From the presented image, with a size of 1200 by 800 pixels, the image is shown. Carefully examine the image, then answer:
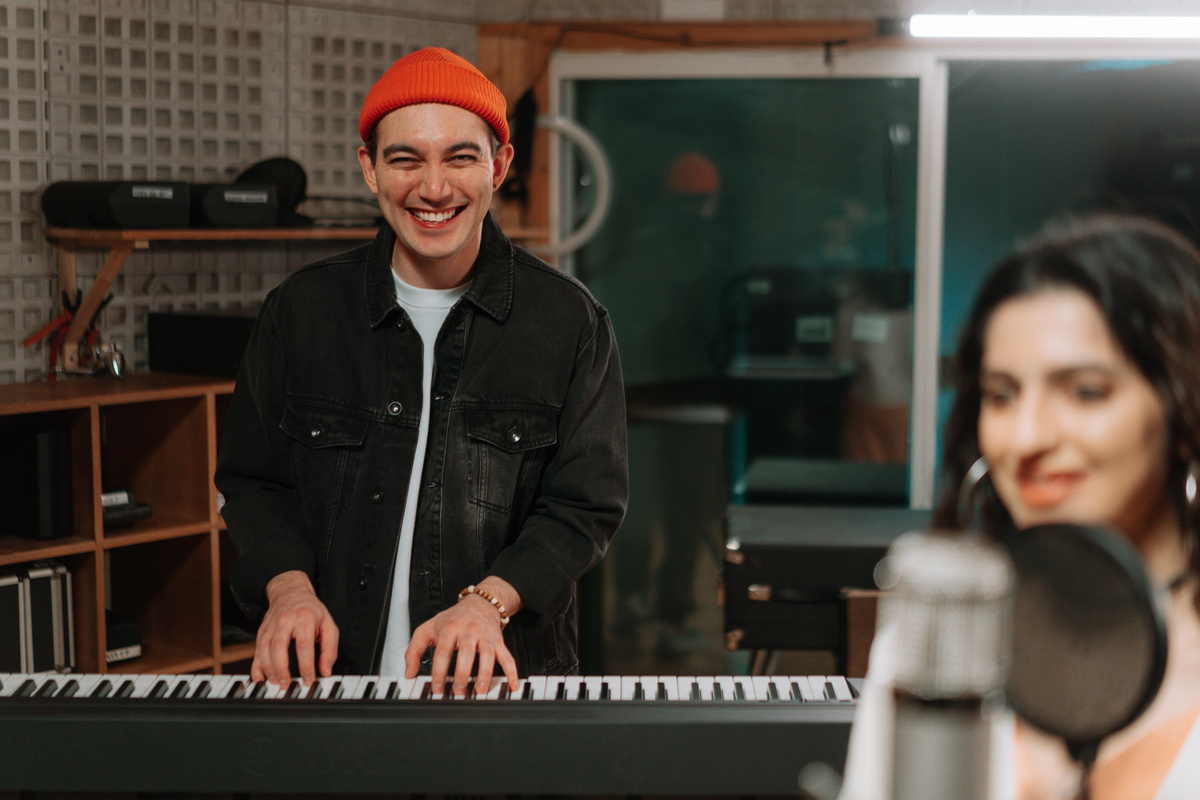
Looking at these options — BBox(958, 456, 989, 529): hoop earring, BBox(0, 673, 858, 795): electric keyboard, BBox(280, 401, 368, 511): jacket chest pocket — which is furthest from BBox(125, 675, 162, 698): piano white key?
BBox(958, 456, 989, 529): hoop earring

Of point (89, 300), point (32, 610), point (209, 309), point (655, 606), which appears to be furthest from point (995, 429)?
point (655, 606)

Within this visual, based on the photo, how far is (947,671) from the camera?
0.38 meters

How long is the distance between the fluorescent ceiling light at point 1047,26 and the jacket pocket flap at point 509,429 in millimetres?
2548

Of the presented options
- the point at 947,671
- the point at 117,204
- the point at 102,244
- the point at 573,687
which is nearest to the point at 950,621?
the point at 947,671

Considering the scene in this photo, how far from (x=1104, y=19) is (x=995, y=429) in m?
3.69

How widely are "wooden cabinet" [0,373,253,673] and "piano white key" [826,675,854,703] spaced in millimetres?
2097

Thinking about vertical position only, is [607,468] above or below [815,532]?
above

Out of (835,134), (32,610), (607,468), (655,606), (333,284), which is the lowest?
(655,606)

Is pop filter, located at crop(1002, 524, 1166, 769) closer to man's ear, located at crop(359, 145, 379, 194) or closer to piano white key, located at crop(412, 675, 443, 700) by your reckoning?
piano white key, located at crop(412, 675, 443, 700)

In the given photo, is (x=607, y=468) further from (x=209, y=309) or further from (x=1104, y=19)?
(x=1104, y=19)

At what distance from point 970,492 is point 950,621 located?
16 centimetres

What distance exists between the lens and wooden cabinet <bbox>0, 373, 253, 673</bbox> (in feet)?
9.15

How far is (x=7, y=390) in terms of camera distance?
2.85m

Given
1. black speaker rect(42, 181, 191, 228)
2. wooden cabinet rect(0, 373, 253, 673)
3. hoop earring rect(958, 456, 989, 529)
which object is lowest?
wooden cabinet rect(0, 373, 253, 673)
